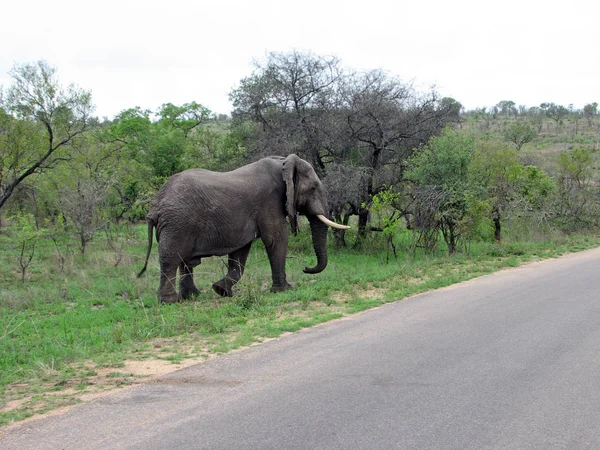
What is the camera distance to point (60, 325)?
929 centimetres

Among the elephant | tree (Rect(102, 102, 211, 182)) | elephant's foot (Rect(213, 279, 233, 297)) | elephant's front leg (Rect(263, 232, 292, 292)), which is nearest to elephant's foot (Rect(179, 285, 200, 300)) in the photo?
the elephant

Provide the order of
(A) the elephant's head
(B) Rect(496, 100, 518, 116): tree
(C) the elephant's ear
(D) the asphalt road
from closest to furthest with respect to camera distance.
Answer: (D) the asphalt road < (C) the elephant's ear < (A) the elephant's head < (B) Rect(496, 100, 518, 116): tree

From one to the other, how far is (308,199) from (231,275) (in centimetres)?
236

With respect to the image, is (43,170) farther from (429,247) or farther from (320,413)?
(320,413)

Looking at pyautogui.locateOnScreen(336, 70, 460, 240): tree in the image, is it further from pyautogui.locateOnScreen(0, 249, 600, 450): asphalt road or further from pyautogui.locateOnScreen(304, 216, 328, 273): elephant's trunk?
pyautogui.locateOnScreen(0, 249, 600, 450): asphalt road

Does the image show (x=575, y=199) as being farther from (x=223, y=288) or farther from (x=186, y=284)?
(x=186, y=284)

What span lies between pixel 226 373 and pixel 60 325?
4.72 meters

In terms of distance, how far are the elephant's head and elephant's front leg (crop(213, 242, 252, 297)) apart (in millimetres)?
1288

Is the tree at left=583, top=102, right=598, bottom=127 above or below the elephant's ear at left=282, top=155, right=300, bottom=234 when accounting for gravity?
above

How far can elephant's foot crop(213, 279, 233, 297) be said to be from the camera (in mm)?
11312

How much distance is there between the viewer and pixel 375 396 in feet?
16.8

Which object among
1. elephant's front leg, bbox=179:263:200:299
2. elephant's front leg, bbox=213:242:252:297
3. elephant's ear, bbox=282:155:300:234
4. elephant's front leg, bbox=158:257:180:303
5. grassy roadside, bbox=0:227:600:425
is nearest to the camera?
grassy roadside, bbox=0:227:600:425

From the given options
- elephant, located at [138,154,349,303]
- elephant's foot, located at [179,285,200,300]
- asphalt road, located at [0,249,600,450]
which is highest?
elephant, located at [138,154,349,303]

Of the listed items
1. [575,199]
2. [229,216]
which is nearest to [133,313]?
[229,216]
